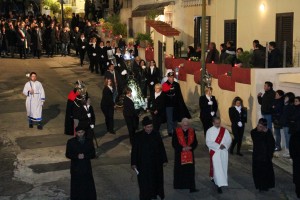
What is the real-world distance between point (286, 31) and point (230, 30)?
4.50 m

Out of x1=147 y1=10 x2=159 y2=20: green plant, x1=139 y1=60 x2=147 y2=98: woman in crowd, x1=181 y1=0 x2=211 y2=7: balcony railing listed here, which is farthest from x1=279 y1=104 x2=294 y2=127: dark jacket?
x1=147 y1=10 x2=159 y2=20: green plant

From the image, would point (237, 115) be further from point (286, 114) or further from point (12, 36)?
point (12, 36)

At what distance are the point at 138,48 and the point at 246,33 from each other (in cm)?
608

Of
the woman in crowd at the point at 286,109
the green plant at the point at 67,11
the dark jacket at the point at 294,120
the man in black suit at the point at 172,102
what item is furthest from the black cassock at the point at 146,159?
the green plant at the point at 67,11

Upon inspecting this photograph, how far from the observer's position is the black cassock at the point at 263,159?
11.7 metres

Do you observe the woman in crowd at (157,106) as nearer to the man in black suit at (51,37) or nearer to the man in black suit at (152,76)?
the man in black suit at (152,76)

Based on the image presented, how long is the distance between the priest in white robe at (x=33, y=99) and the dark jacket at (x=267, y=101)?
652 cm

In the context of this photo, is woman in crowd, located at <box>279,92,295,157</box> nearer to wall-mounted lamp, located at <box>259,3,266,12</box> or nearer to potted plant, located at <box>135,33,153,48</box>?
wall-mounted lamp, located at <box>259,3,266,12</box>

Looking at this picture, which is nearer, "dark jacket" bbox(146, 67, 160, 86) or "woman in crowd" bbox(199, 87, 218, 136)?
"woman in crowd" bbox(199, 87, 218, 136)

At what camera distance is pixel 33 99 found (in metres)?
17.2

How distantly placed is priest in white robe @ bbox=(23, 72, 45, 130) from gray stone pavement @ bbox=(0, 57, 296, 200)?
44cm

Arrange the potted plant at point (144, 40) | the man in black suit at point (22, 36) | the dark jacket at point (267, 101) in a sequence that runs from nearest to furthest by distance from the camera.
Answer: the dark jacket at point (267, 101) < the potted plant at point (144, 40) < the man in black suit at point (22, 36)

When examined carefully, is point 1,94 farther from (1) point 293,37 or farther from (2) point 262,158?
(2) point 262,158

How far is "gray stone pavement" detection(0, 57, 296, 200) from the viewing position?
38.0ft
